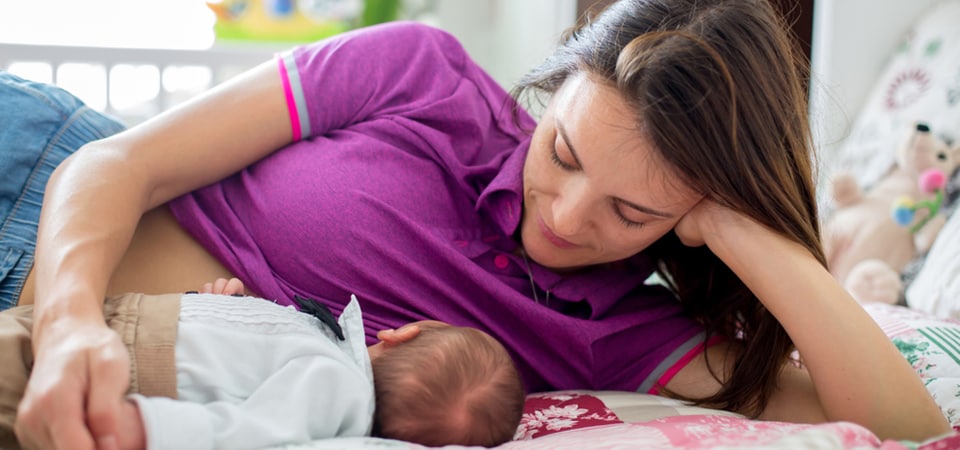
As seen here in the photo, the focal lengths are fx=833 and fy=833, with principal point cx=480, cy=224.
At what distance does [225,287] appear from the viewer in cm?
108

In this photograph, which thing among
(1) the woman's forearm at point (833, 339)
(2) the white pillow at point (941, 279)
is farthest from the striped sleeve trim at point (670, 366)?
(2) the white pillow at point (941, 279)

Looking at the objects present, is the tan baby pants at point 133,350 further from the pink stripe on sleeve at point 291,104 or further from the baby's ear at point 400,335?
the pink stripe on sleeve at point 291,104

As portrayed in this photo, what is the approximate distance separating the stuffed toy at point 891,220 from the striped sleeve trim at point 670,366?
0.66m

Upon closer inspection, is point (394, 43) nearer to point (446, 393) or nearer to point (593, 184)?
point (593, 184)

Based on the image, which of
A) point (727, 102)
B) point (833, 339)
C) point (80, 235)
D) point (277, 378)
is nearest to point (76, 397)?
point (277, 378)

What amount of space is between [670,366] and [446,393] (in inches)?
18.8

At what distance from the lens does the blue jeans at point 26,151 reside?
1.08 m

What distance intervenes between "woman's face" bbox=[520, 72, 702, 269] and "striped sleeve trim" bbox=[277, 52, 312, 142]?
1.10 ft

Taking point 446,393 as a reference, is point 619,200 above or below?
above

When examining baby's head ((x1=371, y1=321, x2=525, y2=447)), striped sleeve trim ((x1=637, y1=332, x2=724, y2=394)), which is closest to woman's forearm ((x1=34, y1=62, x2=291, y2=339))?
baby's head ((x1=371, y1=321, x2=525, y2=447))

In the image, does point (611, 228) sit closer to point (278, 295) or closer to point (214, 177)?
point (278, 295)

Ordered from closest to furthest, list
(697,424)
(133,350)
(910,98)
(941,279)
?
(133,350)
(697,424)
(941,279)
(910,98)

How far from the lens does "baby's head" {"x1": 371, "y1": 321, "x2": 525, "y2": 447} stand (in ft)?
2.91

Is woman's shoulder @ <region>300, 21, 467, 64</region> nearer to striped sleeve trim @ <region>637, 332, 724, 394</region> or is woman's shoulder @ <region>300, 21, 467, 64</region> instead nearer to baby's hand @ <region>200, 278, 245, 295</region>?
baby's hand @ <region>200, 278, 245, 295</region>
